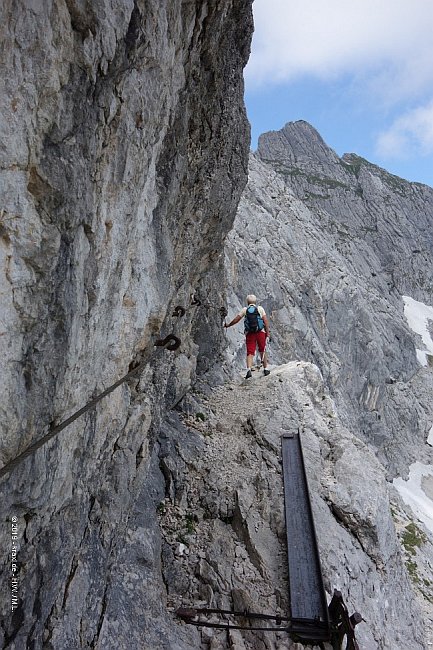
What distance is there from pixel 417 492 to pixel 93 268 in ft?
157

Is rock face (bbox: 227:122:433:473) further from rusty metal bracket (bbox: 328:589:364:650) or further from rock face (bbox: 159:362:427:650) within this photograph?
rusty metal bracket (bbox: 328:589:364:650)

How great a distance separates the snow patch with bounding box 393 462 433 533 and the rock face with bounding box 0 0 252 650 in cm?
3668

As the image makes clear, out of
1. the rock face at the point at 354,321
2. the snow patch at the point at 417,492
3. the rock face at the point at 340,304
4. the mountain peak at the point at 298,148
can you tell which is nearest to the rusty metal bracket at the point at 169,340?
the rock face at the point at 354,321

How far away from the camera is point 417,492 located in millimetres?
43406

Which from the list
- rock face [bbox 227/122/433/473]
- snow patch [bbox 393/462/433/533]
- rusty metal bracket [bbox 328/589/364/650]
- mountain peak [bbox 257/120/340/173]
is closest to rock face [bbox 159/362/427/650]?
rusty metal bracket [bbox 328/589/364/650]

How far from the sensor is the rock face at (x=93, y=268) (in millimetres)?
3047

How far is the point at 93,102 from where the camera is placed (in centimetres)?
374

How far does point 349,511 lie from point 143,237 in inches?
285

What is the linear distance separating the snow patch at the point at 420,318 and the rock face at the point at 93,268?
2726 inches

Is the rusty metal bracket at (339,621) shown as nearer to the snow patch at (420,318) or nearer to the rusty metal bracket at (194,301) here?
the rusty metal bracket at (194,301)

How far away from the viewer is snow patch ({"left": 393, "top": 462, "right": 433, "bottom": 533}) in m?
38.0

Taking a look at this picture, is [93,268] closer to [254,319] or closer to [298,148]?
[254,319]

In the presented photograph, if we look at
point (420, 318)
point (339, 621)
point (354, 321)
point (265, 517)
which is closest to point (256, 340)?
point (265, 517)

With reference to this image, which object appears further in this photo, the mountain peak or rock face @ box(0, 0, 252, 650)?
the mountain peak
